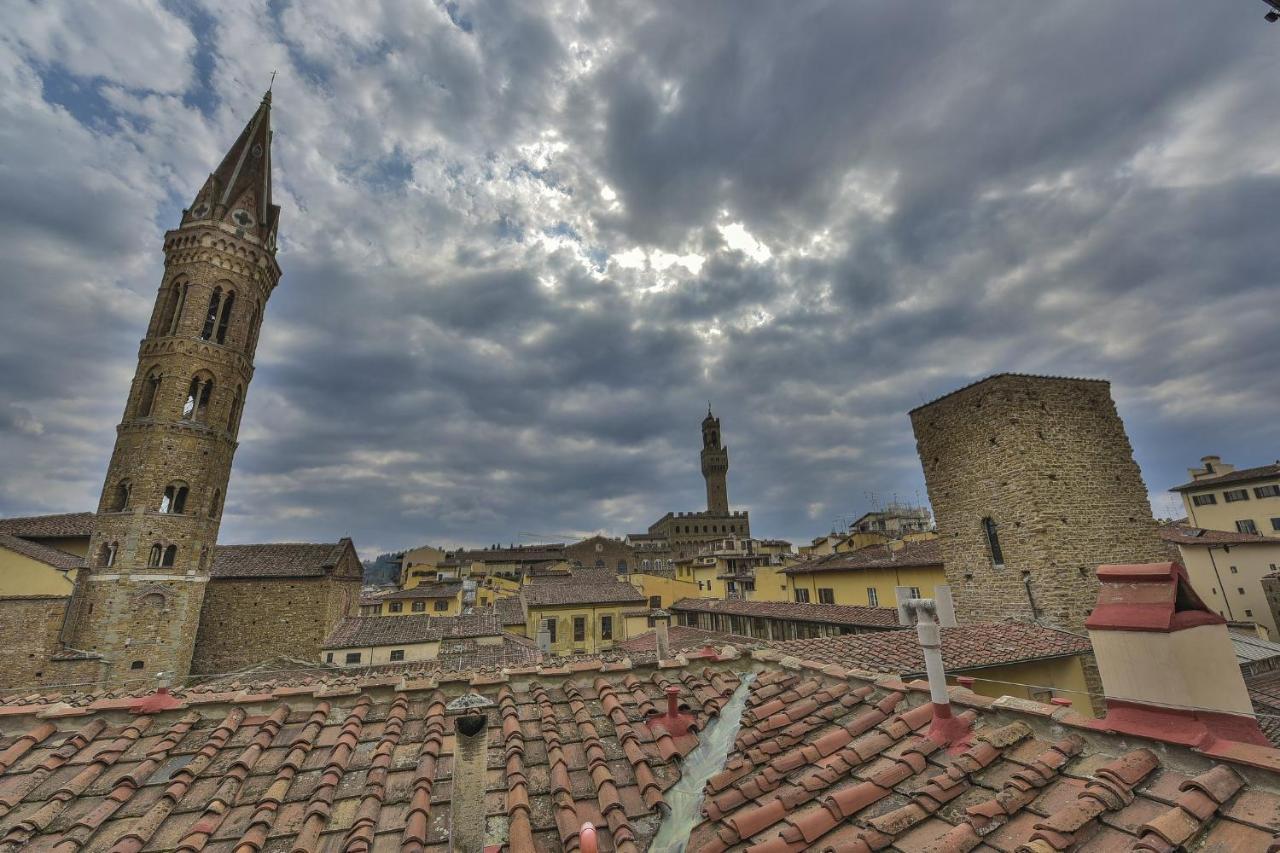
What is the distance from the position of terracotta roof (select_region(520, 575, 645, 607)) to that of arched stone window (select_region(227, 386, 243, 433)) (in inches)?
831

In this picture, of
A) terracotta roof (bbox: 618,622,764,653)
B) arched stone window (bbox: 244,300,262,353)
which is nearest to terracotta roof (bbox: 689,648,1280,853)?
terracotta roof (bbox: 618,622,764,653)

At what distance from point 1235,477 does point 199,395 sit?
70202mm

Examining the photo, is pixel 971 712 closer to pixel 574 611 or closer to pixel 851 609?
pixel 851 609

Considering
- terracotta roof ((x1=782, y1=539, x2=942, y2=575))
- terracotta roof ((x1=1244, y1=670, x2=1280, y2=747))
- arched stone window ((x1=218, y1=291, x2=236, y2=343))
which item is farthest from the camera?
arched stone window ((x1=218, y1=291, x2=236, y2=343))

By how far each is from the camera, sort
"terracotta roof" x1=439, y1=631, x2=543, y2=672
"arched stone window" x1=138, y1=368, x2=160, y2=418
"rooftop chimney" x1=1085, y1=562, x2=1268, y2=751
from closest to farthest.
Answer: "rooftop chimney" x1=1085, y1=562, x2=1268, y2=751
"terracotta roof" x1=439, y1=631, x2=543, y2=672
"arched stone window" x1=138, y1=368, x2=160, y2=418

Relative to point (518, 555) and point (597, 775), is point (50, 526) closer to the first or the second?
point (597, 775)

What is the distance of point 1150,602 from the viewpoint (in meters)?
3.22

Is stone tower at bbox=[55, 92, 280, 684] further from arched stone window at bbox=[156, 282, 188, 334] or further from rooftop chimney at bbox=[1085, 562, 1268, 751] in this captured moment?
rooftop chimney at bbox=[1085, 562, 1268, 751]

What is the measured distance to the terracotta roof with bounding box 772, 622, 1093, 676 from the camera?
1089 cm

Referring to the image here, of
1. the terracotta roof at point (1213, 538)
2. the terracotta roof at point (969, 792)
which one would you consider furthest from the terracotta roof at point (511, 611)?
the terracotta roof at point (1213, 538)

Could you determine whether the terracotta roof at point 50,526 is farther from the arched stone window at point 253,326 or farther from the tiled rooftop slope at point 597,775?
the tiled rooftop slope at point 597,775

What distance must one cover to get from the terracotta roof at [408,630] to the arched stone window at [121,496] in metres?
12.4

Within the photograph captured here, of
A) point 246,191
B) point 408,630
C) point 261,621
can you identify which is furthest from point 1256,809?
point 246,191

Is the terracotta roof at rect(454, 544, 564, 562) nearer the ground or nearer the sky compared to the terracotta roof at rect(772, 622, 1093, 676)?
nearer the sky
